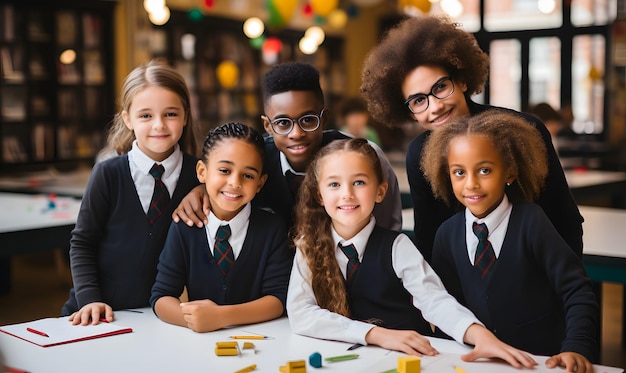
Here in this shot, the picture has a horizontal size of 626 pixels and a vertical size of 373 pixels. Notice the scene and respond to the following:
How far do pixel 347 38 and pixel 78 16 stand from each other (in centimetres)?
461

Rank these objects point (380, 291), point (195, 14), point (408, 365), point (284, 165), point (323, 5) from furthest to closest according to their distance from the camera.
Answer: point (195, 14) < point (323, 5) < point (284, 165) < point (380, 291) < point (408, 365)

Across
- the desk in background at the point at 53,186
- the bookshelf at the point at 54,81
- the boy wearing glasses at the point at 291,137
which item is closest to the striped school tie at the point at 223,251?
the boy wearing glasses at the point at 291,137

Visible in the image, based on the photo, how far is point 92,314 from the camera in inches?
80.3

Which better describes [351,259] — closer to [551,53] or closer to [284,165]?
[284,165]

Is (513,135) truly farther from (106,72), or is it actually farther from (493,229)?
(106,72)

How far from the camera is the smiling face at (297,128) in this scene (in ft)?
7.38

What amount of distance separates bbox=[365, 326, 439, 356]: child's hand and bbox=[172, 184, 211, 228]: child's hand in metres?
0.59

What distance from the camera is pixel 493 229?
1850 millimetres

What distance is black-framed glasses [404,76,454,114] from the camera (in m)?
2.17

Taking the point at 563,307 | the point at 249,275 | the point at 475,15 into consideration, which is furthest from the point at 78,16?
the point at 563,307

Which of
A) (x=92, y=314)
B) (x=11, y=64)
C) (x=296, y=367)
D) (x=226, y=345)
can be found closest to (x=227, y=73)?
(x=11, y=64)

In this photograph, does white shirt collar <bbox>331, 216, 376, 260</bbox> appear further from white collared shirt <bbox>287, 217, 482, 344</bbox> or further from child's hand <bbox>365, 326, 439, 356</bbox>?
child's hand <bbox>365, 326, 439, 356</bbox>

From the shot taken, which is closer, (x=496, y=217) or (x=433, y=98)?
(x=496, y=217)

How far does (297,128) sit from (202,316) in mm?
643
